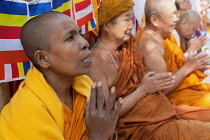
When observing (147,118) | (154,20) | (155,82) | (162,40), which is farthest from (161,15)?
(147,118)

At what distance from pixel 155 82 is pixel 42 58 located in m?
1.11

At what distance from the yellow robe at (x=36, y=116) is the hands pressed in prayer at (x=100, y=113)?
0.14 meters

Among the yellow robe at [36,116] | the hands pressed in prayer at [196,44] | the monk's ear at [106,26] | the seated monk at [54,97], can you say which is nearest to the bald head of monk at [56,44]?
the seated monk at [54,97]

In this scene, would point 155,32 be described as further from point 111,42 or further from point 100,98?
point 100,98

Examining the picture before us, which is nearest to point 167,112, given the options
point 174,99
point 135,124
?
point 135,124

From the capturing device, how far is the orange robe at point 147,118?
7.14 feet

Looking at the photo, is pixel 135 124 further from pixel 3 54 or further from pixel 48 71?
pixel 3 54

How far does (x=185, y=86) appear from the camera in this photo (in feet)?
9.74

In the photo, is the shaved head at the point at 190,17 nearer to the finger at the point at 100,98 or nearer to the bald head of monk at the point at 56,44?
the bald head of monk at the point at 56,44

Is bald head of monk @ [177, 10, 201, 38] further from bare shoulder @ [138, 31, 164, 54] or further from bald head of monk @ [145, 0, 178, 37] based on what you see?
bare shoulder @ [138, 31, 164, 54]

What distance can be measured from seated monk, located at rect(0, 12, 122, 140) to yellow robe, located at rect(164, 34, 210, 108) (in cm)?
144

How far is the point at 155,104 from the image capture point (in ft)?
7.83

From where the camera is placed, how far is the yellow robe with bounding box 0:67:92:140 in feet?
4.55

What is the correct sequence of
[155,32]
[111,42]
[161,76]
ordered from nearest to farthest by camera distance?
[161,76], [111,42], [155,32]
